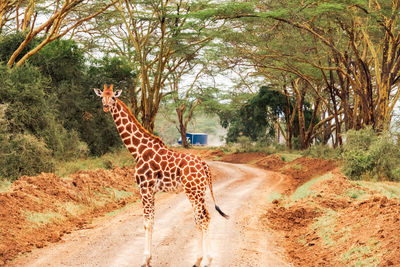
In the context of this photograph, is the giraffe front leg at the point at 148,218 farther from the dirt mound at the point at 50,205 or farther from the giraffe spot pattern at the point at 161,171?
the dirt mound at the point at 50,205

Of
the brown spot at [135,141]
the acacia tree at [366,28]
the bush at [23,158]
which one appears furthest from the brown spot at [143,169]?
the acacia tree at [366,28]

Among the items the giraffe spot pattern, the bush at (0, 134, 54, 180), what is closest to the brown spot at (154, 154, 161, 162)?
the giraffe spot pattern

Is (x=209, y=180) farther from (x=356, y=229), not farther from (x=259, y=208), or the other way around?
(x=259, y=208)

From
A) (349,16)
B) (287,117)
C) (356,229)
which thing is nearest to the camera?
Answer: (356,229)

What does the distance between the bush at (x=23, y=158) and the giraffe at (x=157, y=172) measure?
974cm

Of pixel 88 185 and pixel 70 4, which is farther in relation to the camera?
pixel 70 4

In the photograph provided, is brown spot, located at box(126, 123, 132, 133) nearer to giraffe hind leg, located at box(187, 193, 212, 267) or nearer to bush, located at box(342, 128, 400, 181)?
giraffe hind leg, located at box(187, 193, 212, 267)

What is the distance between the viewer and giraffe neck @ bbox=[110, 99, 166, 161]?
7.15m

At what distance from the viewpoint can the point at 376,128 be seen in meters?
21.5

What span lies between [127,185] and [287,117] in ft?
83.4

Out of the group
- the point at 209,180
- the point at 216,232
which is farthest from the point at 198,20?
the point at 209,180

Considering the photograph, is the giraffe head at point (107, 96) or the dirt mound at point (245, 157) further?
the dirt mound at point (245, 157)

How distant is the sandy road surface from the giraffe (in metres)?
0.98

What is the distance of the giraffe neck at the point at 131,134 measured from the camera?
7.15m
